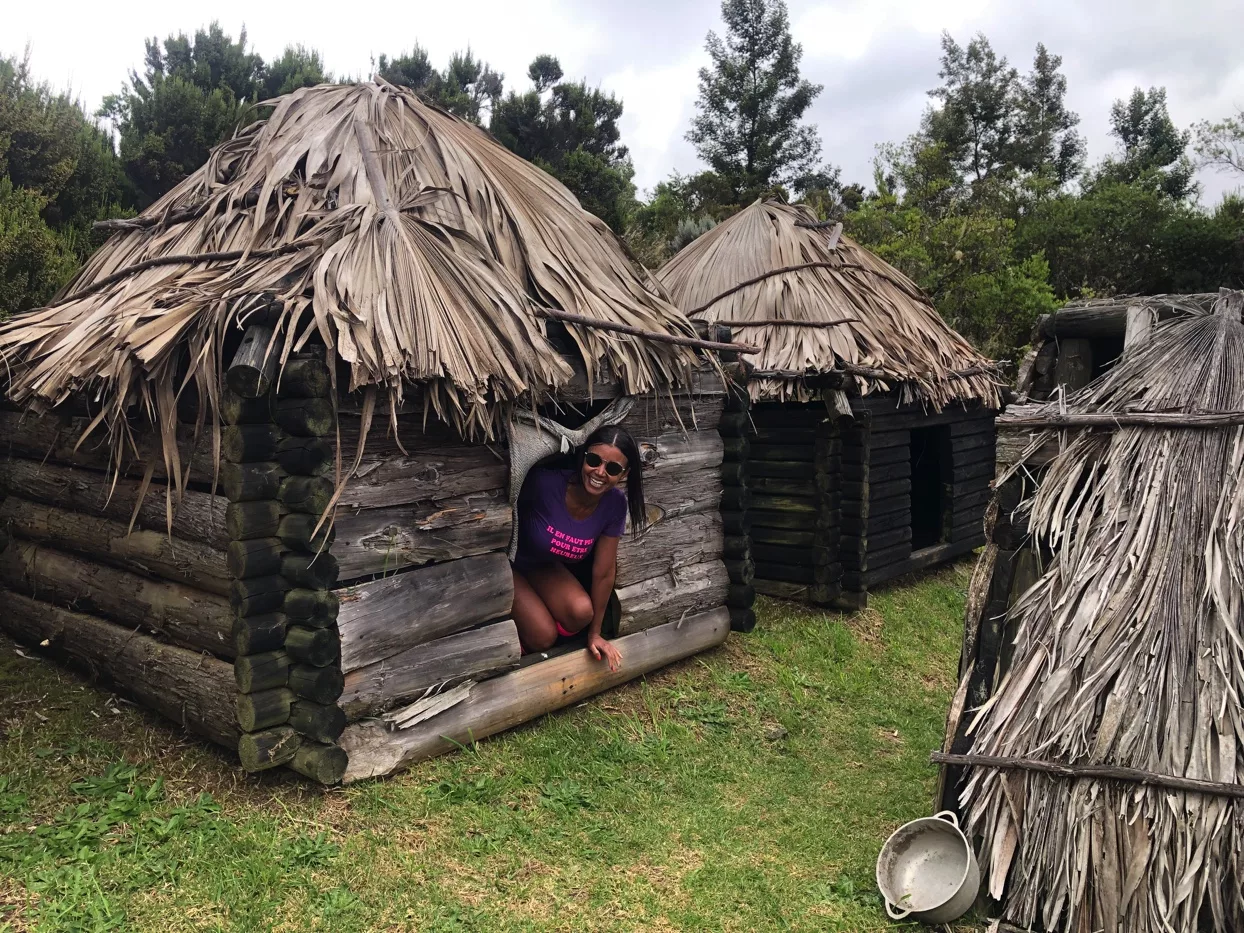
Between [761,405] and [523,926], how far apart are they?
669cm

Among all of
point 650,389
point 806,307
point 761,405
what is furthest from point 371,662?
point 806,307

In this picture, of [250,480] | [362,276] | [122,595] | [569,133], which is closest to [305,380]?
[250,480]

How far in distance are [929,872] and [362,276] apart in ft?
13.7

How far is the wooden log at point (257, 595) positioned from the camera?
4594 mm

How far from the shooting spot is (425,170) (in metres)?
6.17

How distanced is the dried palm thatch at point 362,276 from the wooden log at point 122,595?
1.01 metres

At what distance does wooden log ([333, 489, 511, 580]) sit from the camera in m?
4.92

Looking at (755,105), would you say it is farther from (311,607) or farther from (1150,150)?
(311,607)

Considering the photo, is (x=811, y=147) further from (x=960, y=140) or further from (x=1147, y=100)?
(x=1147, y=100)

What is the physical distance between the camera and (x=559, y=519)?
6.20 metres

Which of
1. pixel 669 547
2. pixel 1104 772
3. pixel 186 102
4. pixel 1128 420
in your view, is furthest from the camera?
pixel 186 102

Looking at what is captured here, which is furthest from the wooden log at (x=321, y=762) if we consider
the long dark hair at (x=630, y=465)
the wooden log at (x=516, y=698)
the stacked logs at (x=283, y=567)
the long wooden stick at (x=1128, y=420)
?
the long wooden stick at (x=1128, y=420)

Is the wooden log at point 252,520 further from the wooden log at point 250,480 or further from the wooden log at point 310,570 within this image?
the wooden log at point 310,570

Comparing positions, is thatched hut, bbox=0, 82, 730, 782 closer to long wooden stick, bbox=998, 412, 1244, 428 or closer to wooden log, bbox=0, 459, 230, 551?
wooden log, bbox=0, 459, 230, 551
